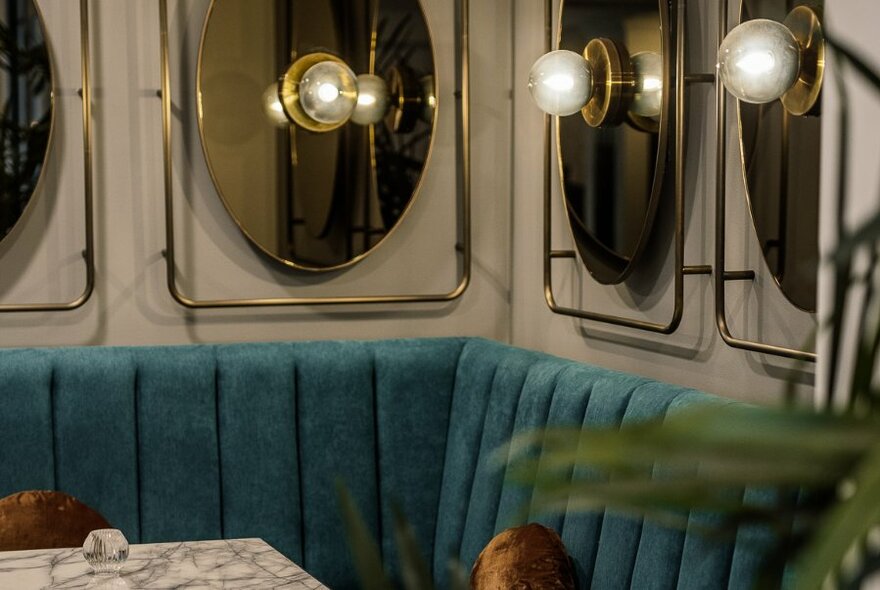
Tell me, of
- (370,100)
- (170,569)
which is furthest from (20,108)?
(170,569)

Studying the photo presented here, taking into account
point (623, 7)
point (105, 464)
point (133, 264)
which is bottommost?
point (105, 464)

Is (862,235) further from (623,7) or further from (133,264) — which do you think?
(133,264)

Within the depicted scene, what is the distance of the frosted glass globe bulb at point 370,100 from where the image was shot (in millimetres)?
3266

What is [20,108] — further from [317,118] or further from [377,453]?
[377,453]

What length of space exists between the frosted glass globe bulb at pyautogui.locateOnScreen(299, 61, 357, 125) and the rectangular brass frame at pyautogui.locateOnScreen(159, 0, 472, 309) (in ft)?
1.16

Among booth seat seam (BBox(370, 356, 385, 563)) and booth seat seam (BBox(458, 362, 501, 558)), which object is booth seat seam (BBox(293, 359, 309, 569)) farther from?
booth seat seam (BBox(458, 362, 501, 558))

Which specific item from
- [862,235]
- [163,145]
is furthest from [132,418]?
[862,235]

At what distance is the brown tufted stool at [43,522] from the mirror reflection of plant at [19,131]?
89 centimetres

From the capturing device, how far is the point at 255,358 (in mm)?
3049

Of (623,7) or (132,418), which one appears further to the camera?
(132,418)

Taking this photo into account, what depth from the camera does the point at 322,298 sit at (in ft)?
10.8

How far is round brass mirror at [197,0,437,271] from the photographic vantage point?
125 inches

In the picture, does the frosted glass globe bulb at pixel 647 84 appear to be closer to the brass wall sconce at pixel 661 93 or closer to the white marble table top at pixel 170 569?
the brass wall sconce at pixel 661 93

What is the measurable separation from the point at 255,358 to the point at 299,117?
0.72m
